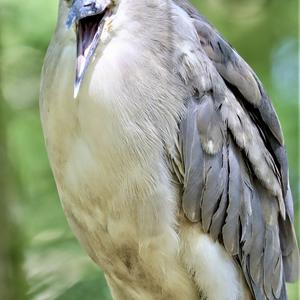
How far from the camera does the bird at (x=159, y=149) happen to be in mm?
2223

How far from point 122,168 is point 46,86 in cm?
27

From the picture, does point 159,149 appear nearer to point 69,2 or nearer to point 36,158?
point 69,2

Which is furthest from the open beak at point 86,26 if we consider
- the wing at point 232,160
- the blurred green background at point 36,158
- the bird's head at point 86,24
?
the blurred green background at point 36,158

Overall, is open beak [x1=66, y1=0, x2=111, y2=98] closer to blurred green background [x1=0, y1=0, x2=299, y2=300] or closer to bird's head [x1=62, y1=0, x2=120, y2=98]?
bird's head [x1=62, y1=0, x2=120, y2=98]

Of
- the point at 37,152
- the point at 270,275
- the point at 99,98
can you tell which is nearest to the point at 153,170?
the point at 99,98

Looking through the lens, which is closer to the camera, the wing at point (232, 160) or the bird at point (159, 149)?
the bird at point (159, 149)

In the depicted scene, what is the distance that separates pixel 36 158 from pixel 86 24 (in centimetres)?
126

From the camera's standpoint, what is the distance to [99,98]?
2.21 meters

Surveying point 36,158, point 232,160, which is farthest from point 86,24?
point 36,158

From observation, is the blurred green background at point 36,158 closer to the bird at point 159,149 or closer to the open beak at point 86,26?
the bird at point 159,149

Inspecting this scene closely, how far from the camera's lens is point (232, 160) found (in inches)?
96.3

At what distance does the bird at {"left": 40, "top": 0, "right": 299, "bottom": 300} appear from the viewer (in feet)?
7.29

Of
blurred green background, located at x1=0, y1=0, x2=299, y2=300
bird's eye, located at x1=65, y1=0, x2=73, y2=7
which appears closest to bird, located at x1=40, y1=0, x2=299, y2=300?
bird's eye, located at x1=65, y1=0, x2=73, y2=7

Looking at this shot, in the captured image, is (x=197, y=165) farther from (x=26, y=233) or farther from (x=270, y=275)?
(x=26, y=233)
